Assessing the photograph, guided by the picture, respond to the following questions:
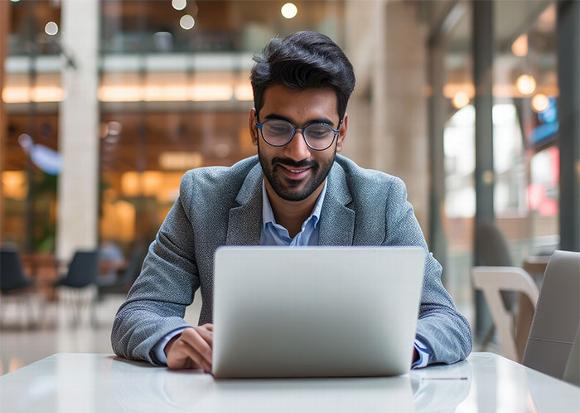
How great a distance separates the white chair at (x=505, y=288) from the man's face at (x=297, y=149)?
5.72ft

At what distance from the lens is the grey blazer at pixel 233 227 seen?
1793mm

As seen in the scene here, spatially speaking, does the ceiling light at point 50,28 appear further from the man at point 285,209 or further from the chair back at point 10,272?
the man at point 285,209

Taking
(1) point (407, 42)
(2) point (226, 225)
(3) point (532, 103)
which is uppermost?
(1) point (407, 42)

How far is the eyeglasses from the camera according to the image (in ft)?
5.67

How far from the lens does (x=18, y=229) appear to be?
1504 centimetres

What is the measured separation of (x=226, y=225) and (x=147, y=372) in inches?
24.1

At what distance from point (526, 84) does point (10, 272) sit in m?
6.22

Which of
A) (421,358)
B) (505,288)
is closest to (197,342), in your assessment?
(421,358)

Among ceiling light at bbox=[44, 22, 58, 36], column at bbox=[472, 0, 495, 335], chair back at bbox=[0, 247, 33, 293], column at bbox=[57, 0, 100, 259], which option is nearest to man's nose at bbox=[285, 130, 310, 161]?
column at bbox=[472, 0, 495, 335]

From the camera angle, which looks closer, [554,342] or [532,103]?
[554,342]

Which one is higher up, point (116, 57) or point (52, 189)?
point (116, 57)

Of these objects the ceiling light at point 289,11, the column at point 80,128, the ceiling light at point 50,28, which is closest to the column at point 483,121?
the ceiling light at point 289,11

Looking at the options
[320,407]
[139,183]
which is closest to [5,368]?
[320,407]

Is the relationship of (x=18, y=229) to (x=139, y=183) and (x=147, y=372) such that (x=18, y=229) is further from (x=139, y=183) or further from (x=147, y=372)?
(x=147, y=372)
